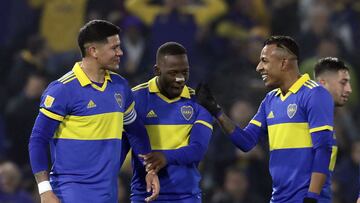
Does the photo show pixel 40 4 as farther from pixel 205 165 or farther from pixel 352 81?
pixel 352 81

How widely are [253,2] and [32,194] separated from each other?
3472 millimetres

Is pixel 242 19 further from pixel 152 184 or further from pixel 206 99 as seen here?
pixel 152 184

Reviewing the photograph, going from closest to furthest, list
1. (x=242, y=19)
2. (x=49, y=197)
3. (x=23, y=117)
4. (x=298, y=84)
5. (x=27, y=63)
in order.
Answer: (x=49, y=197), (x=298, y=84), (x=23, y=117), (x=27, y=63), (x=242, y=19)

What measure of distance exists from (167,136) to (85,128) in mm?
751

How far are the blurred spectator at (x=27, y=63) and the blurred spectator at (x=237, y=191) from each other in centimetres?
254

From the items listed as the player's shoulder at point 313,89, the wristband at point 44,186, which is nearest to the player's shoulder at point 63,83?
the wristband at point 44,186

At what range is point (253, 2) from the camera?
38.7 ft

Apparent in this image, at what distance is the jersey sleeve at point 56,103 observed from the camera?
6004mm

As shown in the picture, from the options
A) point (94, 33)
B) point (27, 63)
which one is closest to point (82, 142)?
point (94, 33)

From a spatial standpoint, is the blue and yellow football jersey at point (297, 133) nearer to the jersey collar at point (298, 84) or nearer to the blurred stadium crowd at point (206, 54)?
the jersey collar at point (298, 84)

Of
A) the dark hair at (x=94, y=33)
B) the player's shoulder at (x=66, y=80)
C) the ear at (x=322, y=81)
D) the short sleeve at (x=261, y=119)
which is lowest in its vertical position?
the short sleeve at (x=261, y=119)

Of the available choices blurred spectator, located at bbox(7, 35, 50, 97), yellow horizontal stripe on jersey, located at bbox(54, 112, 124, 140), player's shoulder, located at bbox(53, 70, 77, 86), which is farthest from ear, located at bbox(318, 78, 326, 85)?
blurred spectator, located at bbox(7, 35, 50, 97)

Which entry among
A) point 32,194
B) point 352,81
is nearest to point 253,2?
point 352,81

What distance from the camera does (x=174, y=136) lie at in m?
6.68
